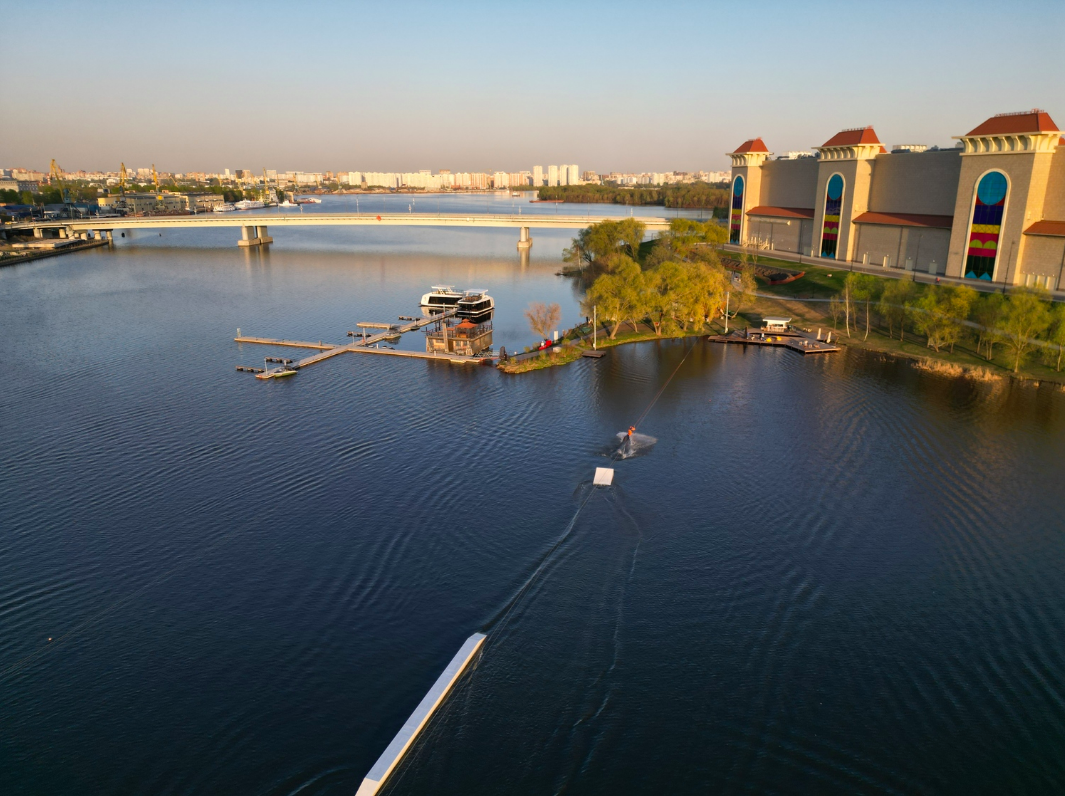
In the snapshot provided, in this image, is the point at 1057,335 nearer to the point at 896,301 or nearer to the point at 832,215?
the point at 896,301

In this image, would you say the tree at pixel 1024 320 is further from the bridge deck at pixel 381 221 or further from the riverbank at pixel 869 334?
the bridge deck at pixel 381 221

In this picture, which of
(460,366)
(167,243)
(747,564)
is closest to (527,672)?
(747,564)

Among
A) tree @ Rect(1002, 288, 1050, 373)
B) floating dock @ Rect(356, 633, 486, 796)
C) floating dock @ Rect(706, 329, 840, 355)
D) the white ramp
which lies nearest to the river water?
floating dock @ Rect(356, 633, 486, 796)

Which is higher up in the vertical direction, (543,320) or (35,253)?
(35,253)

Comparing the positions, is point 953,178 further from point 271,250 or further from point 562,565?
point 271,250

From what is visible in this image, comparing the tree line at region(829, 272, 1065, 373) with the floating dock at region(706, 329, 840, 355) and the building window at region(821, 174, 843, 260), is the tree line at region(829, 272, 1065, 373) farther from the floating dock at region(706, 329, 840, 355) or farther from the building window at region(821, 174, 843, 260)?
the building window at region(821, 174, 843, 260)

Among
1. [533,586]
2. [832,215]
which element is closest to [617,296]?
[533,586]
